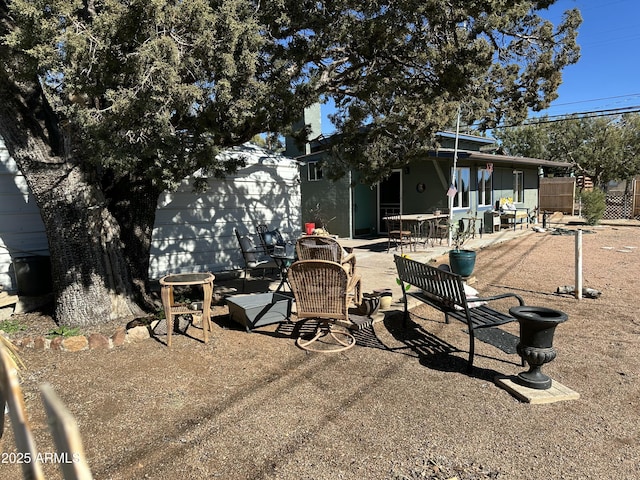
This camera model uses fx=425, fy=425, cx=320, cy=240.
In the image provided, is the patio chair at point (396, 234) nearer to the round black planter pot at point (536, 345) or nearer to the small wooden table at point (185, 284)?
the small wooden table at point (185, 284)

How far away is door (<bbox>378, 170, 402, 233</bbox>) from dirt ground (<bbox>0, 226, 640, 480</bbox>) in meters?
9.46

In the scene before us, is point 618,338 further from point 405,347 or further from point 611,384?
point 405,347

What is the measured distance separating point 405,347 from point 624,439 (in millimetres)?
2015

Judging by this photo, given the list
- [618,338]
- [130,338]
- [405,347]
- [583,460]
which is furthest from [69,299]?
[618,338]

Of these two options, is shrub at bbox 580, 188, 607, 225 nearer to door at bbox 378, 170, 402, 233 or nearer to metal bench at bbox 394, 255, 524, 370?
door at bbox 378, 170, 402, 233

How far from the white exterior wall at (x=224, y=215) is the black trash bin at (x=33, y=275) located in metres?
1.85

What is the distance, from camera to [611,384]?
11.4 feet

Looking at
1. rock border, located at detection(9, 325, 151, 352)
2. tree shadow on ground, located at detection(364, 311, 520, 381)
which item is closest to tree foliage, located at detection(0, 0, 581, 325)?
rock border, located at detection(9, 325, 151, 352)

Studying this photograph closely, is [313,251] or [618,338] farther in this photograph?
[313,251]

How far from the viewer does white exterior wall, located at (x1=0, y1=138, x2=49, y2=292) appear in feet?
20.3

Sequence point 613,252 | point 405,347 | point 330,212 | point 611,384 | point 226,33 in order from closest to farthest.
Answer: point 611,384, point 226,33, point 405,347, point 613,252, point 330,212

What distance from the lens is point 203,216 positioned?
8.15m

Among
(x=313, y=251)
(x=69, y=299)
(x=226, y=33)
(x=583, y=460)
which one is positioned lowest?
(x=583, y=460)

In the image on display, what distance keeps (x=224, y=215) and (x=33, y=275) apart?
3.49 m
